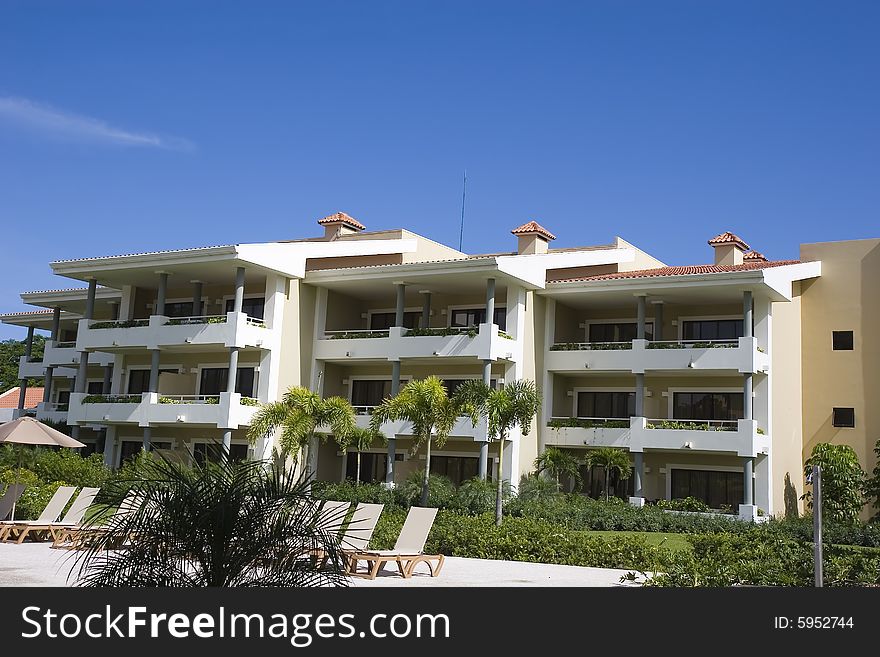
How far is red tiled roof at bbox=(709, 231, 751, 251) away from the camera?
3416cm

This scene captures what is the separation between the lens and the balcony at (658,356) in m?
29.5

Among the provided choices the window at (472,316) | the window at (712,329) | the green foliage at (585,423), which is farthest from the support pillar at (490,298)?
the window at (712,329)

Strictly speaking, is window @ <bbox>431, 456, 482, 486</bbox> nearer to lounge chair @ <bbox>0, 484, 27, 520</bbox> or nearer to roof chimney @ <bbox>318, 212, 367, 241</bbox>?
roof chimney @ <bbox>318, 212, 367, 241</bbox>

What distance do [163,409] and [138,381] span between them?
5.03m

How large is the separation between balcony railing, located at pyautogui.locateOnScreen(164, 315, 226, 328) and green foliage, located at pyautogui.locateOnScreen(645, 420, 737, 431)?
570 inches

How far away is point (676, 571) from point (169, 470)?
26.5 ft

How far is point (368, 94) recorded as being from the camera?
2089 cm

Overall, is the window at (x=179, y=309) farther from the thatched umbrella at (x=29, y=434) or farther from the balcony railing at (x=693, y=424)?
the balcony railing at (x=693, y=424)

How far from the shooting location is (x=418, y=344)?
3161 centimetres

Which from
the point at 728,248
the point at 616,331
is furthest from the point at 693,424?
the point at 728,248

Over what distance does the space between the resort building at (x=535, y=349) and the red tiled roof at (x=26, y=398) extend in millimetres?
26625

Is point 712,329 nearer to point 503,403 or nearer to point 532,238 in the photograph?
point 532,238

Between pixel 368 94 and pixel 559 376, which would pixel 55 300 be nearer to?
pixel 559 376

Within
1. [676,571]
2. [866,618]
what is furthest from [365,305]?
[866,618]
